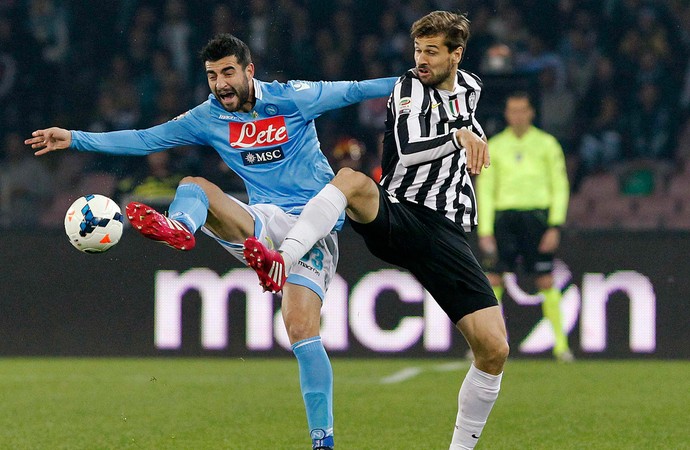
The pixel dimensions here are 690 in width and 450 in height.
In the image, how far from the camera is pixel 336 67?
12.5 m

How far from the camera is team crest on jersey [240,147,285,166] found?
18.4ft

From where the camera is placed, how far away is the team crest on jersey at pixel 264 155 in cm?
562

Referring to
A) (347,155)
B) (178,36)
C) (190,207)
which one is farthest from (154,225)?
(178,36)

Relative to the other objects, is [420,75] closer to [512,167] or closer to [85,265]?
[512,167]

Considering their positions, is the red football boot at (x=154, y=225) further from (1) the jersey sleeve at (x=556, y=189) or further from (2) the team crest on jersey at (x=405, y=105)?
(1) the jersey sleeve at (x=556, y=189)

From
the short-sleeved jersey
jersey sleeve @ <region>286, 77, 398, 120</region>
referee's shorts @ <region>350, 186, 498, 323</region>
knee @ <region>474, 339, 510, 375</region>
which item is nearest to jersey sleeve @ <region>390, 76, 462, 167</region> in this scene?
referee's shorts @ <region>350, 186, 498, 323</region>

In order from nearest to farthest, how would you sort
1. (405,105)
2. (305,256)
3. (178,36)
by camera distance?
1. (405,105)
2. (305,256)
3. (178,36)

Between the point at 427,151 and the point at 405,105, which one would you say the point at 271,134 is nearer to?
the point at 405,105

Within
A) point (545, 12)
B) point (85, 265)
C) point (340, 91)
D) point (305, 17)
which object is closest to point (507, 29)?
point (545, 12)

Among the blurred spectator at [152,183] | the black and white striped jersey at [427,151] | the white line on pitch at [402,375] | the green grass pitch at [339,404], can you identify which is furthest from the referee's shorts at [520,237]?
the black and white striped jersey at [427,151]

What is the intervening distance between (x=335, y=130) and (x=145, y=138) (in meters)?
6.72

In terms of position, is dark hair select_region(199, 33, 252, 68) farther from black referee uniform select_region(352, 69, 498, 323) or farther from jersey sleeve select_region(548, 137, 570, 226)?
jersey sleeve select_region(548, 137, 570, 226)

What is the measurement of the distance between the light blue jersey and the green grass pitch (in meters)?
1.25

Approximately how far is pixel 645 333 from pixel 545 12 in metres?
4.31
